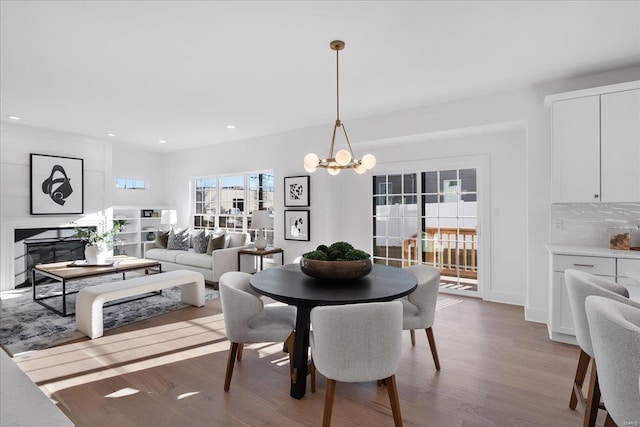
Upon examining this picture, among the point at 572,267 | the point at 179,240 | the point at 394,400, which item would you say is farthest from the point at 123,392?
the point at 179,240

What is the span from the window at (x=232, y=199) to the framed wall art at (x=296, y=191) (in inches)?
23.6

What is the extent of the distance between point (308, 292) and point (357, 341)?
0.50 meters

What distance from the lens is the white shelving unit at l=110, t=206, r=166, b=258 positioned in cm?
702

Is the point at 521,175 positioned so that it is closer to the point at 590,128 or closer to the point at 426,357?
the point at 590,128

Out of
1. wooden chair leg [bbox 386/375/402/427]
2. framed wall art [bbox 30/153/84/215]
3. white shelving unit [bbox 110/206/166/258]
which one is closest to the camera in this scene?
wooden chair leg [bbox 386/375/402/427]

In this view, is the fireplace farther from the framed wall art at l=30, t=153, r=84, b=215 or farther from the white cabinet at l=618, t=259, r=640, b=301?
the white cabinet at l=618, t=259, r=640, b=301

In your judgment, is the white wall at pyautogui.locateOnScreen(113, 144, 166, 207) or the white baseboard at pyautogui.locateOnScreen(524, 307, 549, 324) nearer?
the white baseboard at pyautogui.locateOnScreen(524, 307, 549, 324)

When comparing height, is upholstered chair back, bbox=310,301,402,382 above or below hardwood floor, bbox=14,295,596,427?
above

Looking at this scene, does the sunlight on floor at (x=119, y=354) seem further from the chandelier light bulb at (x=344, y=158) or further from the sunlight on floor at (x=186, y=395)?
the chandelier light bulb at (x=344, y=158)

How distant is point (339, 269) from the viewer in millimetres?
2309

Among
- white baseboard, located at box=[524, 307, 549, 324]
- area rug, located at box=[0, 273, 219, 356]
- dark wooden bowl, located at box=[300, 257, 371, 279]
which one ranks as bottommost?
area rug, located at box=[0, 273, 219, 356]

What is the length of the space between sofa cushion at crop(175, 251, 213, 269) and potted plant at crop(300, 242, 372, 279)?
3408mm

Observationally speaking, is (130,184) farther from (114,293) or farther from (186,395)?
(186,395)

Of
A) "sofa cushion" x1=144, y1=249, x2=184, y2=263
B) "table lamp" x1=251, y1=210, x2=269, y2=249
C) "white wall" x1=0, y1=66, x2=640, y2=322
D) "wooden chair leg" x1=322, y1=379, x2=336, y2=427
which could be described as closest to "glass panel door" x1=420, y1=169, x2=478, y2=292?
"white wall" x1=0, y1=66, x2=640, y2=322
